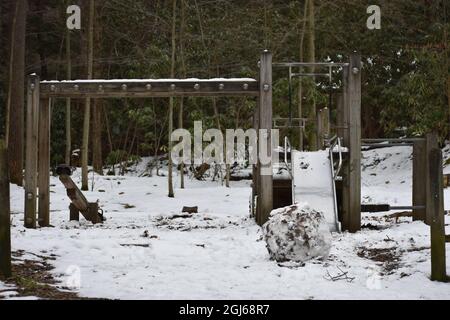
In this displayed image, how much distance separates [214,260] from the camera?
8797mm

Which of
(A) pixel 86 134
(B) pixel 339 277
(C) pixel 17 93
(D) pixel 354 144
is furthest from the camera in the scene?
(A) pixel 86 134

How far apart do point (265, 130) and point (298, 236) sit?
4.17m

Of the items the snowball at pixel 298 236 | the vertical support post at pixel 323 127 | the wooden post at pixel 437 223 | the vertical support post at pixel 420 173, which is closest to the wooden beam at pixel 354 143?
the vertical support post at pixel 420 173

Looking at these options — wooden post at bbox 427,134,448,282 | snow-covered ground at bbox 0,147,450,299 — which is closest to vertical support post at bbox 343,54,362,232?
snow-covered ground at bbox 0,147,450,299

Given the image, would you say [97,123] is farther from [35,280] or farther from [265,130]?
[35,280]

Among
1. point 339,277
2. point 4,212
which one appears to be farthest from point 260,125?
point 4,212

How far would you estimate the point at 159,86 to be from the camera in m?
11.9

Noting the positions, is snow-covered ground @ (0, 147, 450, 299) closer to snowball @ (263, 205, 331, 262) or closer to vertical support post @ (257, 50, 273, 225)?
snowball @ (263, 205, 331, 262)

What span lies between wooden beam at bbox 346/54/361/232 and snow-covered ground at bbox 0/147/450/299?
1.61ft

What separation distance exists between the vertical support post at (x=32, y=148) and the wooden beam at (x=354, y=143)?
6.54 meters

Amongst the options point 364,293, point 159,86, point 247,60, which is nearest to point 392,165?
point 247,60

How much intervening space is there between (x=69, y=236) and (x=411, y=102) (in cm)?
1478

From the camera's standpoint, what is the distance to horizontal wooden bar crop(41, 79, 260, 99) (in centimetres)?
1196

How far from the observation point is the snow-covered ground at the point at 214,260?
6654mm
